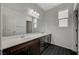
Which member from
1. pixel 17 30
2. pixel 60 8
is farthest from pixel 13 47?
pixel 60 8

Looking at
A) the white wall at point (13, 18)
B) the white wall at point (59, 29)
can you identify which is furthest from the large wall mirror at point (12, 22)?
the white wall at point (59, 29)

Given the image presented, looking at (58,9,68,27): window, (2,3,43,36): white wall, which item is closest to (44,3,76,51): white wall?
(58,9,68,27): window

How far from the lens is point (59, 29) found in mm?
3498

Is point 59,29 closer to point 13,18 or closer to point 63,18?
point 63,18

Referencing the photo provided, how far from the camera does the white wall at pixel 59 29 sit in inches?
115

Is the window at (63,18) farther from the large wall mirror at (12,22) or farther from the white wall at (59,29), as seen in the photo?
the large wall mirror at (12,22)

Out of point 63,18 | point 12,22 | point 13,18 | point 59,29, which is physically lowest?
point 59,29

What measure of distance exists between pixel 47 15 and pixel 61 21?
117 centimetres

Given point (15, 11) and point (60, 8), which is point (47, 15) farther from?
point (15, 11)

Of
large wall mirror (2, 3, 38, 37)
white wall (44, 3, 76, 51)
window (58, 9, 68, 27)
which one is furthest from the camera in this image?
window (58, 9, 68, 27)

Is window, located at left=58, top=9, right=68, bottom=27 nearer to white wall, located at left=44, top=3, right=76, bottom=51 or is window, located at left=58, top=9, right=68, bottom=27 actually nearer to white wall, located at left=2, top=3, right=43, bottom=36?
white wall, located at left=44, top=3, right=76, bottom=51

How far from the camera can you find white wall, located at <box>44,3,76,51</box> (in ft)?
9.62

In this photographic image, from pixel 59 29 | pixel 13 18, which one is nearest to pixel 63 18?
pixel 59 29

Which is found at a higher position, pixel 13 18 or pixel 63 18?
pixel 63 18
